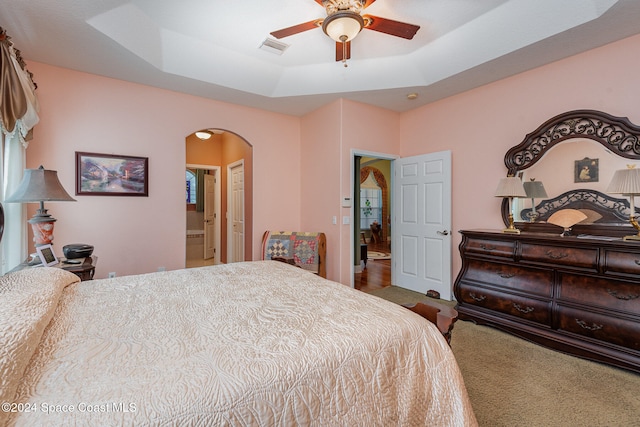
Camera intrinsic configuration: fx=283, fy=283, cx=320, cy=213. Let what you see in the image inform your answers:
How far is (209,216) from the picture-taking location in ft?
21.9

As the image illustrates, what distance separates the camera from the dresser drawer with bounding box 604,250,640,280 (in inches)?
82.7

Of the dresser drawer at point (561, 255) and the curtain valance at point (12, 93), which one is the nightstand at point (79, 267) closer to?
the curtain valance at point (12, 93)

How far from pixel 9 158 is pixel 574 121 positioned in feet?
17.2

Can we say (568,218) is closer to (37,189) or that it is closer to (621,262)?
(621,262)

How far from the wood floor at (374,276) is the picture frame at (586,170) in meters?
2.76

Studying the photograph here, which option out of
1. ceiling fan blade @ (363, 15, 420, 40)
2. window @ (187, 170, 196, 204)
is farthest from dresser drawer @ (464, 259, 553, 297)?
window @ (187, 170, 196, 204)

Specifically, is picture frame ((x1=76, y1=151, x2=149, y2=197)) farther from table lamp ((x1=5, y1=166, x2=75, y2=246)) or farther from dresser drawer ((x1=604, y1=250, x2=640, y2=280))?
dresser drawer ((x1=604, y1=250, x2=640, y2=280))

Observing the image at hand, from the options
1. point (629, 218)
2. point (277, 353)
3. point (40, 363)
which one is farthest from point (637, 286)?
point (40, 363)

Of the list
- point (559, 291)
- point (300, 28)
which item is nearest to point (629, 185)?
point (559, 291)

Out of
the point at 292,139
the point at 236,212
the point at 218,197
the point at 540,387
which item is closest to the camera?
the point at 540,387

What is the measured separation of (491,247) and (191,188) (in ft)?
24.4

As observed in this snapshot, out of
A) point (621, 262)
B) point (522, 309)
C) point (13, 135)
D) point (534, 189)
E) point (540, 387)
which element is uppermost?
point (13, 135)

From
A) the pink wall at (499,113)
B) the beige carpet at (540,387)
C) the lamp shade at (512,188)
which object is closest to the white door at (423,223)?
the pink wall at (499,113)

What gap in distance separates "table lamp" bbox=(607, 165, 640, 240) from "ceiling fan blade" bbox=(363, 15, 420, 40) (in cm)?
209
